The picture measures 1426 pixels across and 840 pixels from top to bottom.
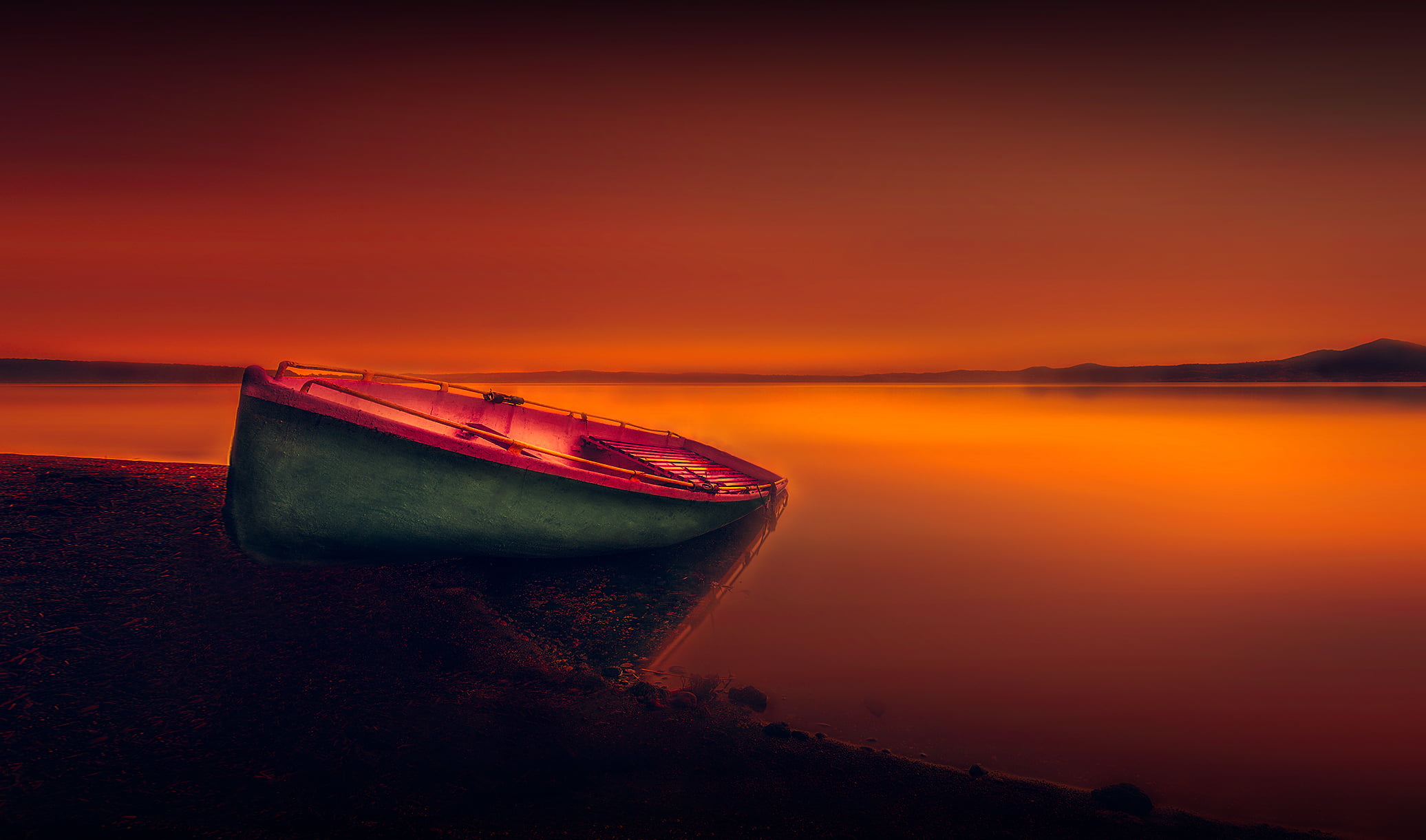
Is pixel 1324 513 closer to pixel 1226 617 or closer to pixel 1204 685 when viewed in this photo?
pixel 1226 617

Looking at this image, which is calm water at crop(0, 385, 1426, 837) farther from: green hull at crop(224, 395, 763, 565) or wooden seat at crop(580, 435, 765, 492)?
green hull at crop(224, 395, 763, 565)

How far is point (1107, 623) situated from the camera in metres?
9.29

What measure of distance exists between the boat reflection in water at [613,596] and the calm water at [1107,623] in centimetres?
40

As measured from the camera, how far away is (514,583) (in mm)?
8219

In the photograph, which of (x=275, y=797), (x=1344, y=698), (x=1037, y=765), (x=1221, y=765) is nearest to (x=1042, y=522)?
(x=1344, y=698)

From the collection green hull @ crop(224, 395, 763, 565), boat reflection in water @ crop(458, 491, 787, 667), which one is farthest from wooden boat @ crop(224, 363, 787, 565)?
boat reflection in water @ crop(458, 491, 787, 667)

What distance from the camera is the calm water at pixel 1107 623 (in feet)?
19.2

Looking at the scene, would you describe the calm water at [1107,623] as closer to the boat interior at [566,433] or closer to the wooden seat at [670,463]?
the wooden seat at [670,463]

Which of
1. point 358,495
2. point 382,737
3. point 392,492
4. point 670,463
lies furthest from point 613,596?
point 670,463

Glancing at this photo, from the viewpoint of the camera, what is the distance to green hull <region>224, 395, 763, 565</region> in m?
7.23

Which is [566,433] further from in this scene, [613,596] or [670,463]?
[613,596]

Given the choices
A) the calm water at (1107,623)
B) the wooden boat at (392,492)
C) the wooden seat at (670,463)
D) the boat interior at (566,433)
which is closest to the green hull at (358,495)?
the wooden boat at (392,492)

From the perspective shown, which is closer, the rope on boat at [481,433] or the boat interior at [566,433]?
the rope on boat at [481,433]

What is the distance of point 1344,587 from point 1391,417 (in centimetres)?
4957
